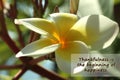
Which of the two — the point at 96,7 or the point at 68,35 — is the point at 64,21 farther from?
the point at 96,7

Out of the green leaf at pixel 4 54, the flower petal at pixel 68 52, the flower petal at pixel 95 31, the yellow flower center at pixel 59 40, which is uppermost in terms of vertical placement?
the flower petal at pixel 95 31

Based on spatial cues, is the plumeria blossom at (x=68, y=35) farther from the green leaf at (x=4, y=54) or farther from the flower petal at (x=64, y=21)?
the green leaf at (x=4, y=54)

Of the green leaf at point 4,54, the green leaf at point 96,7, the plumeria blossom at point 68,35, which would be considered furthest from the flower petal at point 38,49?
the green leaf at point 4,54

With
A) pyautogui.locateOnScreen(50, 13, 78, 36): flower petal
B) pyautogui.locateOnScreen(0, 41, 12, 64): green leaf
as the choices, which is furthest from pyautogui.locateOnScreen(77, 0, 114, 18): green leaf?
pyautogui.locateOnScreen(0, 41, 12, 64): green leaf

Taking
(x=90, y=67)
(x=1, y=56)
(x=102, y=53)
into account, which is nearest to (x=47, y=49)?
(x=90, y=67)

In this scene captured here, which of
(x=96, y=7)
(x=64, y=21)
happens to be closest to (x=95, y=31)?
(x=64, y=21)

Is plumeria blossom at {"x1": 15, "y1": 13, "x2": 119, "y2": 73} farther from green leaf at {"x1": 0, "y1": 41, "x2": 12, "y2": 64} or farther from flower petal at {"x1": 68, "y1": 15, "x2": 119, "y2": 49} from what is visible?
green leaf at {"x1": 0, "y1": 41, "x2": 12, "y2": 64}

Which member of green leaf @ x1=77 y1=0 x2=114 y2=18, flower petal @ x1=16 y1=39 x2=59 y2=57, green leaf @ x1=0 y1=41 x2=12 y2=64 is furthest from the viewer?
green leaf @ x1=0 y1=41 x2=12 y2=64

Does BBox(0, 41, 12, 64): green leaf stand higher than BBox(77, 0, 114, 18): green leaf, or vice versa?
BBox(77, 0, 114, 18): green leaf
